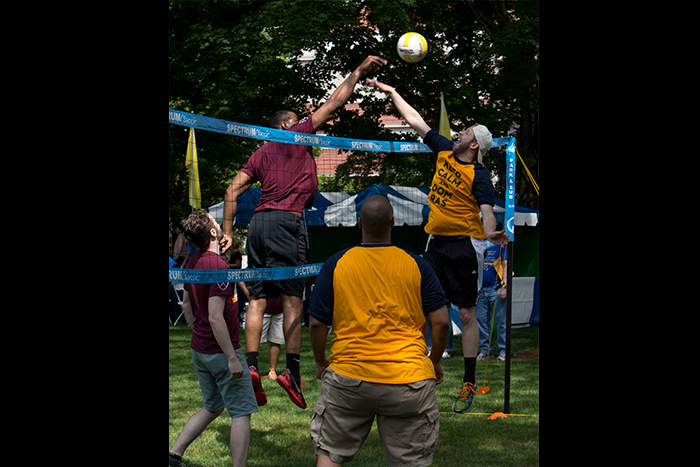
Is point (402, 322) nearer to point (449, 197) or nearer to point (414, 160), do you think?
point (449, 197)

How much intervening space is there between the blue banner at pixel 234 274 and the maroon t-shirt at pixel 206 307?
1.8 inches

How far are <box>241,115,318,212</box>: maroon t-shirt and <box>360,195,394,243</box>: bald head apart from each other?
2.04 metres

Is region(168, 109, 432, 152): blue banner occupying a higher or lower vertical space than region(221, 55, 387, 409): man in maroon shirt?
higher

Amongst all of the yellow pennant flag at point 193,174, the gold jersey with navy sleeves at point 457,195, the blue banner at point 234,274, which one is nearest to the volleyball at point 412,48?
the gold jersey with navy sleeves at point 457,195

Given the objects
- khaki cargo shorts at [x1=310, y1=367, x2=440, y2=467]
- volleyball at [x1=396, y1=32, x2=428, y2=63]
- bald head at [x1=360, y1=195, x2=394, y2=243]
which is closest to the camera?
khaki cargo shorts at [x1=310, y1=367, x2=440, y2=467]

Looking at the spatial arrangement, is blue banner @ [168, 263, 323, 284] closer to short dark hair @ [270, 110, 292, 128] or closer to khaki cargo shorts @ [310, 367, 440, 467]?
khaki cargo shorts @ [310, 367, 440, 467]

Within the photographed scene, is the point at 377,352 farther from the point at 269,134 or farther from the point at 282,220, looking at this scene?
the point at 269,134

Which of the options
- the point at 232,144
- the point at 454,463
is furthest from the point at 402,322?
the point at 232,144

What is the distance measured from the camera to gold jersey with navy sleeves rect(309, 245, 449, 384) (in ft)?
10.6

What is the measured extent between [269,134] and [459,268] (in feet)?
7.18

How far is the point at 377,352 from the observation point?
3238 millimetres

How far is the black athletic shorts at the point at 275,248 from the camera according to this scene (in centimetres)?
528

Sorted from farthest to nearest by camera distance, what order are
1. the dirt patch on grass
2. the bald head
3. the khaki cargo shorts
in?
the dirt patch on grass < the bald head < the khaki cargo shorts

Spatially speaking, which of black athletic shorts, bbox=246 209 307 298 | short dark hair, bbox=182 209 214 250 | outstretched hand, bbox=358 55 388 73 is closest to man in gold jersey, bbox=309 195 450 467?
short dark hair, bbox=182 209 214 250
